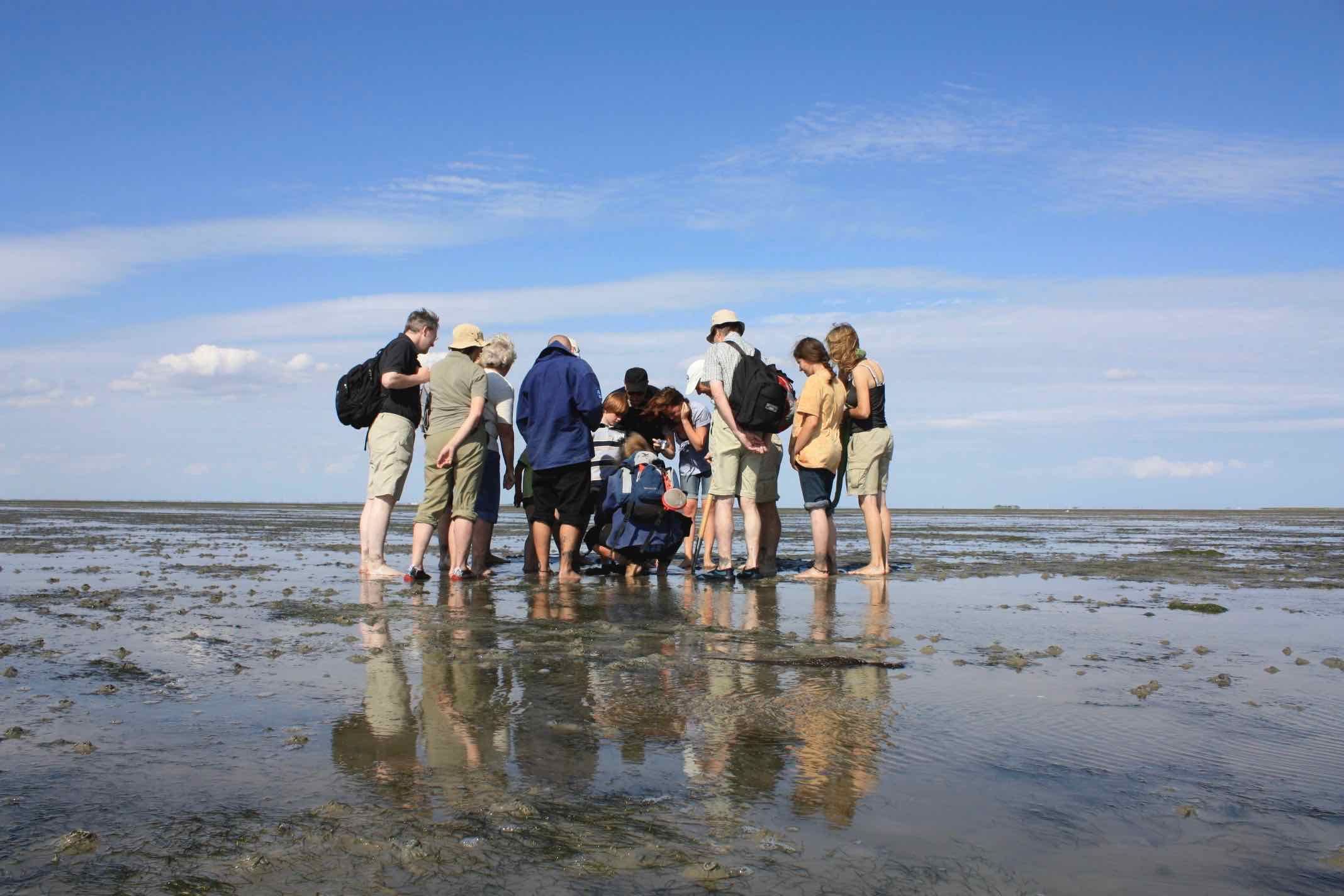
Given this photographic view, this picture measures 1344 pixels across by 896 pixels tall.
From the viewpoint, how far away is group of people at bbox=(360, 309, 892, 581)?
882cm

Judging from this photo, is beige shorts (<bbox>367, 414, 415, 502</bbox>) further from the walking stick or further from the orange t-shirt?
the orange t-shirt

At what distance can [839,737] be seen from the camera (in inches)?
135

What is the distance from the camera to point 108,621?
606 cm

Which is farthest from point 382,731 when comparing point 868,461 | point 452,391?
point 868,461

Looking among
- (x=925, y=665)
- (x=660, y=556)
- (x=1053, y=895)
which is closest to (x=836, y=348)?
(x=660, y=556)

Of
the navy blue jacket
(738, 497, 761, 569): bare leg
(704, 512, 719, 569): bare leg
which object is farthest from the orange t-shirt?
the navy blue jacket

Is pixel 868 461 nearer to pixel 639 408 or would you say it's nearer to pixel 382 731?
pixel 639 408

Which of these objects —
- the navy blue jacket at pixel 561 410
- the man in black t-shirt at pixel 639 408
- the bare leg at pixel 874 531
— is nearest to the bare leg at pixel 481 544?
the navy blue jacket at pixel 561 410

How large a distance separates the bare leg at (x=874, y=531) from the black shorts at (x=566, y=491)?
2.42 metres

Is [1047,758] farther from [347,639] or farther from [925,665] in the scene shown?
[347,639]

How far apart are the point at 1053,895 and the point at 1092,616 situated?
17.1 feet

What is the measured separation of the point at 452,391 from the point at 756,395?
249cm

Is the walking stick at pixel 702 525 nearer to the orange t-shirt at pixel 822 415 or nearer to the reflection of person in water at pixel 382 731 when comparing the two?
the orange t-shirt at pixel 822 415

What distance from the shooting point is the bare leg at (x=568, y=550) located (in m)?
8.91
